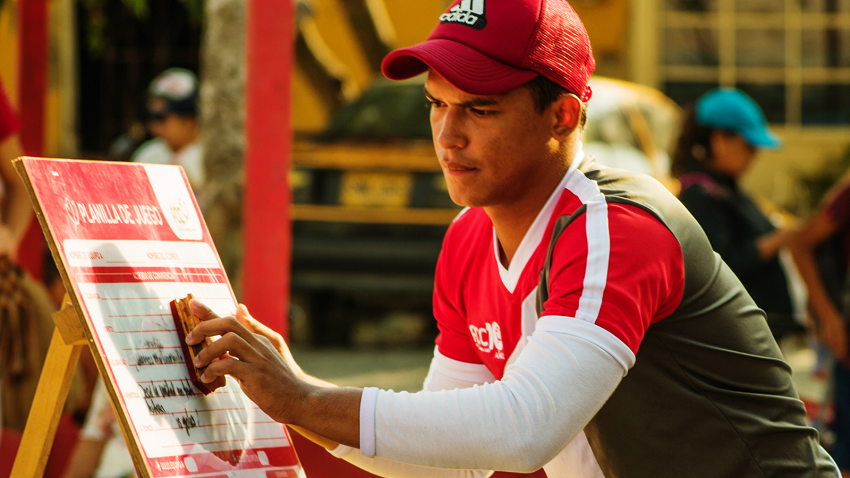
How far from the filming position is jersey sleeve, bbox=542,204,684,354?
5.58 feet

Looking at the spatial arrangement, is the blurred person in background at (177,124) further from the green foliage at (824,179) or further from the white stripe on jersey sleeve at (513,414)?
the green foliage at (824,179)

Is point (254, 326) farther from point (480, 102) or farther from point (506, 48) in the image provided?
point (506, 48)

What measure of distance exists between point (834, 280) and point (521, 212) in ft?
9.36

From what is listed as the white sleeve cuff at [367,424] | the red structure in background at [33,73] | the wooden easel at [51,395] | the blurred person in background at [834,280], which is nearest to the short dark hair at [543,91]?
the white sleeve cuff at [367,424]

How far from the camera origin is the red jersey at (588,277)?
1.70 metres

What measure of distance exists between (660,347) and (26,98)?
176 inches

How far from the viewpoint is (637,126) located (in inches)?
305

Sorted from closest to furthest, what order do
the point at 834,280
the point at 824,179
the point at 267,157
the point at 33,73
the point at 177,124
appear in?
the point at 267,157 → the point at 834,280 → the point at 33,73 → the point at 177,124 → the point at 824,179

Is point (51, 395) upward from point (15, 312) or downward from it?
upward

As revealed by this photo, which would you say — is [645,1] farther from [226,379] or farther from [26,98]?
[226,379]

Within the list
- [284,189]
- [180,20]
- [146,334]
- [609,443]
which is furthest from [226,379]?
[180,20]

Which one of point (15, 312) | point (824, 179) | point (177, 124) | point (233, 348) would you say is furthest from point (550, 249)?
point (824, 179)

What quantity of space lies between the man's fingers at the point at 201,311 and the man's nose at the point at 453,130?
55 cm

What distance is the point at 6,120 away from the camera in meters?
3.45
